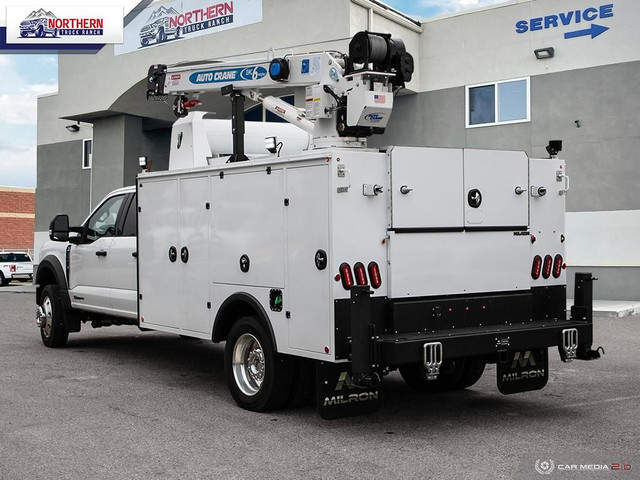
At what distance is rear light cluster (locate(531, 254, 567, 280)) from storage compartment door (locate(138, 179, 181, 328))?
11.9 ft

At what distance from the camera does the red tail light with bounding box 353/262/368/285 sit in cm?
683

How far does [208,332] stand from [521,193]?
10.8 feet

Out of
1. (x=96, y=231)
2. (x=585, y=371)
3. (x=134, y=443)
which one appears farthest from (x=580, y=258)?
(x=134, y=443)

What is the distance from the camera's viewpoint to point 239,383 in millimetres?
7855

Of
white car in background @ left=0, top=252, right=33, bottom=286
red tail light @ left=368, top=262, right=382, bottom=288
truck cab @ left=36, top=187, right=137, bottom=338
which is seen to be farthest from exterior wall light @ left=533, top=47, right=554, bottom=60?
white car in background @ left=0, top=252, right=33, bottom=286

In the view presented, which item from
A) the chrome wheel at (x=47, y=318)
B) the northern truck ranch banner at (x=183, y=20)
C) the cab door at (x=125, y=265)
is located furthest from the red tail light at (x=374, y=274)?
the northern truck ranch banner at (x=183, y=20)

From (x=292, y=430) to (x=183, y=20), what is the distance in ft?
62.7

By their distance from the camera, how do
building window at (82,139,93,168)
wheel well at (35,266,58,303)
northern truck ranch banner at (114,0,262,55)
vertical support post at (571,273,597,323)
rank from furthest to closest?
1. building window at (82,139,93,168)
2. northern truck ranch banner at (114,0,262,55)
3. wheel well at (35,266,58,303)
4. vertical support post at (571,273,597,323)

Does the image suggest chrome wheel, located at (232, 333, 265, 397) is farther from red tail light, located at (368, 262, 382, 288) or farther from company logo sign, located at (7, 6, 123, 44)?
company logo sign, located at (7, 6, 123, 44)

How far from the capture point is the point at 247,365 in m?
7.85

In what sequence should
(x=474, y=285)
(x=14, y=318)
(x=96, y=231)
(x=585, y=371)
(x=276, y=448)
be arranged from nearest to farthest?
(x=276, y=448) → (x=474, y=285) → (x=585, y=371) → (x=96, y=231) → (x=14, y=318)

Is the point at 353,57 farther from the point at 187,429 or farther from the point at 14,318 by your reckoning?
the point at 14,318

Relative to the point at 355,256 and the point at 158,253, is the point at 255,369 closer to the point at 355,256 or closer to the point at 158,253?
the point at 355,256

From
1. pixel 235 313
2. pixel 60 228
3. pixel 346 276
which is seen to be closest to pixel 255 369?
pixel 235 313
